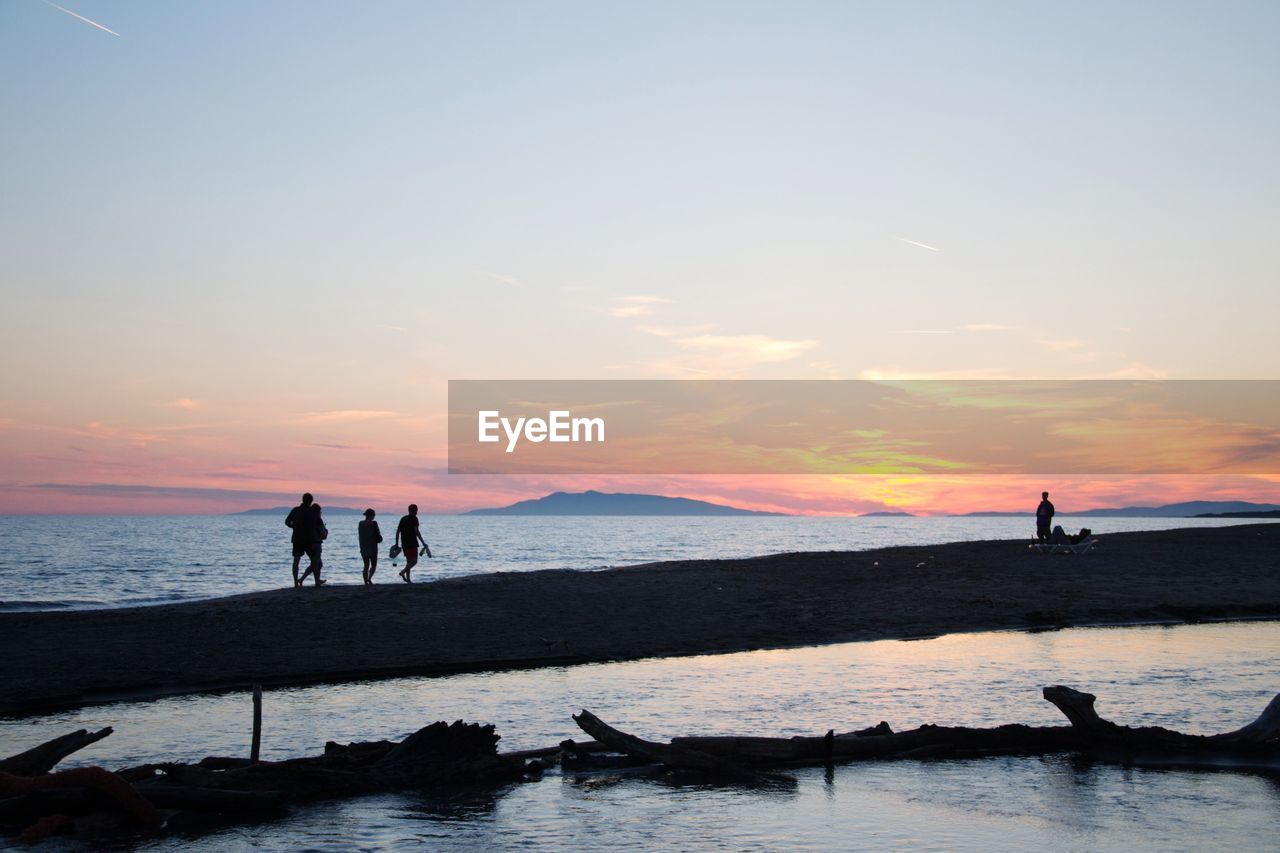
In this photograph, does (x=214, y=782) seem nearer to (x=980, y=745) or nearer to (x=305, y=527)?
(x=980, y=745)

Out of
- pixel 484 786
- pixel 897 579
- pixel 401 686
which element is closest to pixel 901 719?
pixel 484 786

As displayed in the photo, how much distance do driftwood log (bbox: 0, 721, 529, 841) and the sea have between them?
251 mm

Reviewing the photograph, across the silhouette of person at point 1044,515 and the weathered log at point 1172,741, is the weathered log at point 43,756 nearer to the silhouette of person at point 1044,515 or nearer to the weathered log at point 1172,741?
the weathered log at point 1172,741

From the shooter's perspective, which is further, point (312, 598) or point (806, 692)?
point (312, 598)

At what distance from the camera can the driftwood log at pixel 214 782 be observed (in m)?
9.87

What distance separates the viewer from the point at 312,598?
25.5 m

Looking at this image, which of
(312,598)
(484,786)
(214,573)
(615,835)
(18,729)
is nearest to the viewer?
(615,835)

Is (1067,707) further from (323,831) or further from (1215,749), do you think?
(323,831)

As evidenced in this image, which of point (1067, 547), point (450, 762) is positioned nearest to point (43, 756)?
point (450, 762)

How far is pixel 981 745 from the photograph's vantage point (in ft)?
42.1

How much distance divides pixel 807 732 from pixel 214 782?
738cm

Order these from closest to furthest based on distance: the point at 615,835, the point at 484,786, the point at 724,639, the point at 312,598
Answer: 1. the point at 615,835
2. the point at 484,786
3. the point at 724,639
4. the point at 312,598

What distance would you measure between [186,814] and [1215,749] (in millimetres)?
11040

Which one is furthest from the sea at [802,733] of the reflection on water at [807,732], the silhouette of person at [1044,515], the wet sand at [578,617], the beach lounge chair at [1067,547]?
the silhouette of person at [1044,515]
